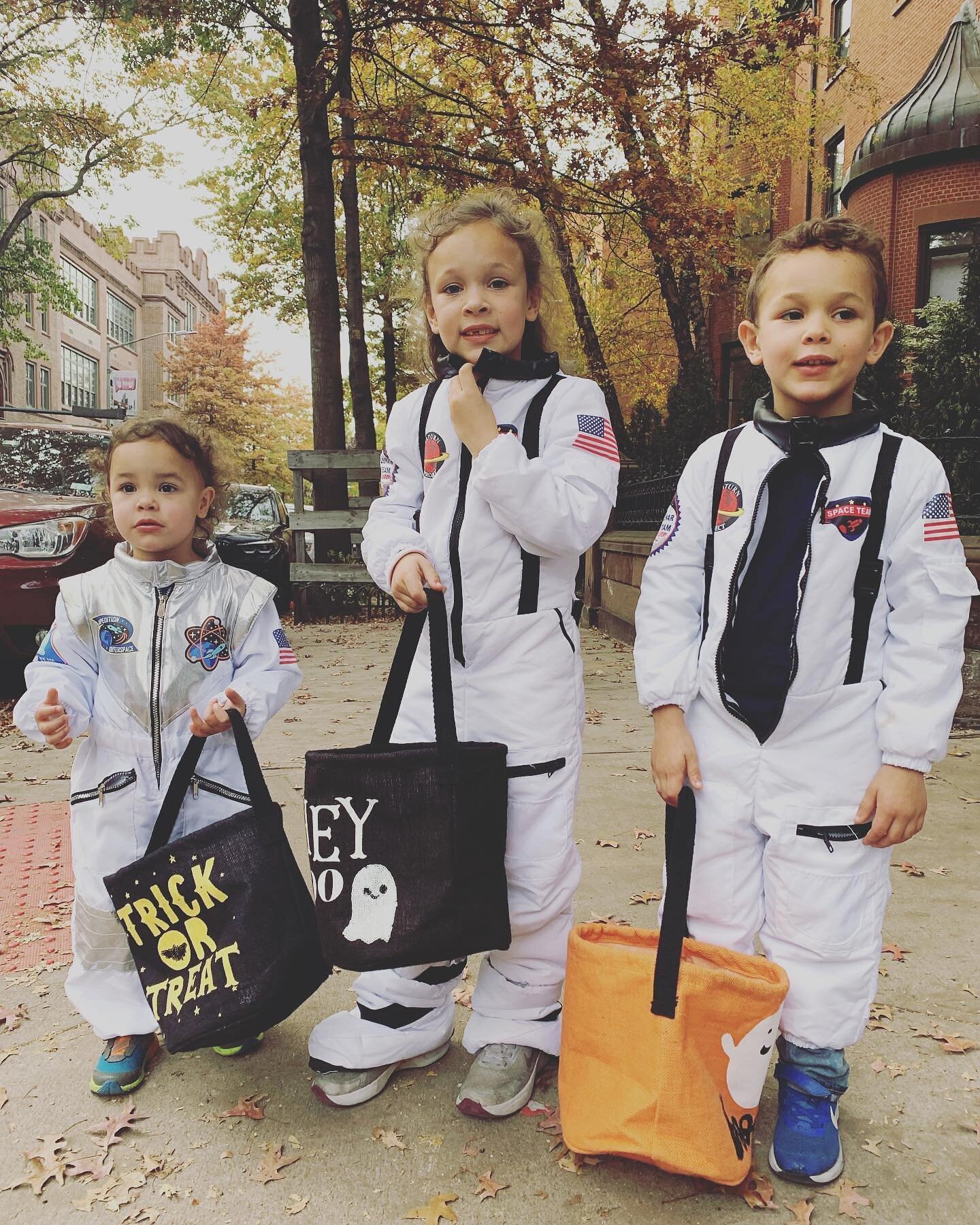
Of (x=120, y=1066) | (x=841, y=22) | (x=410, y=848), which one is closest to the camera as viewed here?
(x=410, y=848)

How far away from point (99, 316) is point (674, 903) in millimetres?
51276

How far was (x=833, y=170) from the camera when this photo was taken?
20.4 m

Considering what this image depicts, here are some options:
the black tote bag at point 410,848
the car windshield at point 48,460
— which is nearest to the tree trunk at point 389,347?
the car windshield at point 48,460

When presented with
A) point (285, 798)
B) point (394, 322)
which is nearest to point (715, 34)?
point (285, 798)

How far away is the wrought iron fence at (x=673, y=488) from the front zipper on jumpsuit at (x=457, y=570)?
3383 mm

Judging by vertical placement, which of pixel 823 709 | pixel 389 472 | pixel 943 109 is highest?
pixel 943 109

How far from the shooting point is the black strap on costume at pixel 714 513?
205cm

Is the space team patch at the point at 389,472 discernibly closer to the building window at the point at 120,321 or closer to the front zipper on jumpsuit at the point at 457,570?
the front zipper on jumpsuit at the point at 457,570

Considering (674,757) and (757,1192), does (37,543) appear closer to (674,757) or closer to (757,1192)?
(674,757)

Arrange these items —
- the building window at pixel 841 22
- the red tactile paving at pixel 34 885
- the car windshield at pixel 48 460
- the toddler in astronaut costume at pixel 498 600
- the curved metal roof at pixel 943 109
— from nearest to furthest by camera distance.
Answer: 1. the toddler in astronaut costume at pixel 498 600
2. the red tactile paving at pixel 34 885
3. the car windshield at pixel 48 460
4. the curved metal roof at pixel 943 109
5. the building window at pixel 841 22

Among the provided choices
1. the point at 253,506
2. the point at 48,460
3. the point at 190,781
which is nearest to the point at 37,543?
the point at 48,460

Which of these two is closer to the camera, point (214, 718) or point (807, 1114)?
point (807, 1114)

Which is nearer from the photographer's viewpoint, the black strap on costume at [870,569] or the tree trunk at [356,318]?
the black strap on costume at [870,569]

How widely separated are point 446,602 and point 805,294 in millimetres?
980
